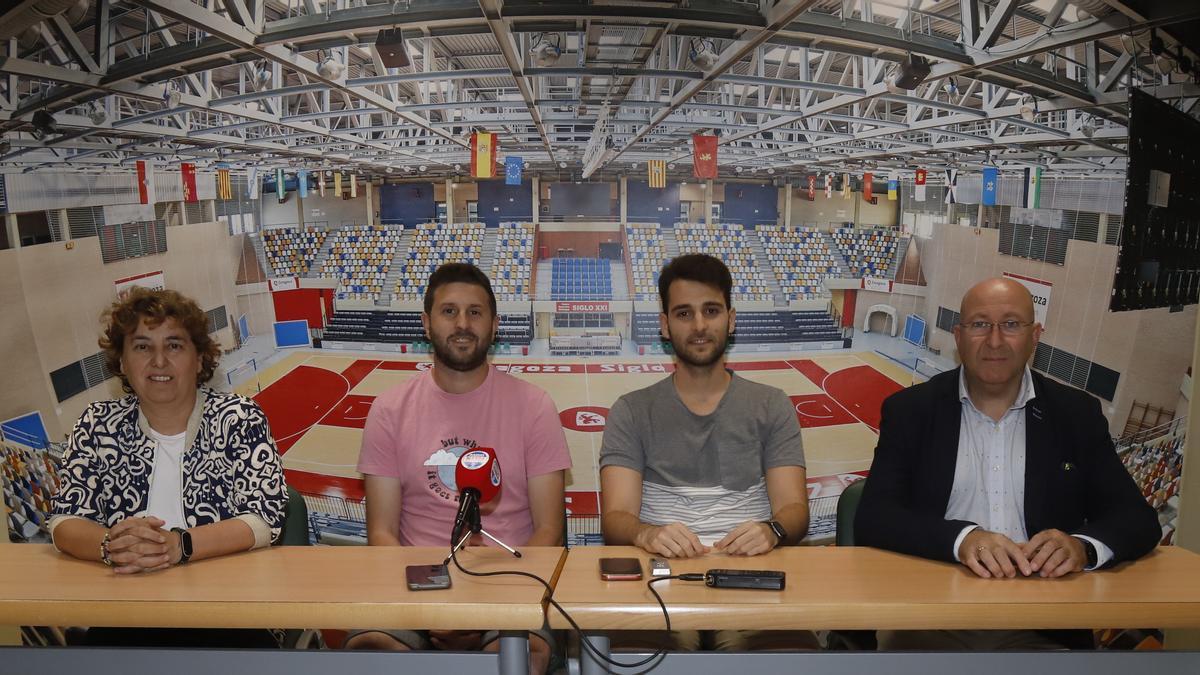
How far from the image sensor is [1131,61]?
2.75 metres

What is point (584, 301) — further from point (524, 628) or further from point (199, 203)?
point (524, 628)

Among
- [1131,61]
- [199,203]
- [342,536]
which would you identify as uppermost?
[1131,61]

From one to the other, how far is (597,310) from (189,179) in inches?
79.2

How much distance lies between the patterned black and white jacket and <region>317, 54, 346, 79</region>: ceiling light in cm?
125

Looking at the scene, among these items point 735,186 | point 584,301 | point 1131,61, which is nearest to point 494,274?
point 584,301

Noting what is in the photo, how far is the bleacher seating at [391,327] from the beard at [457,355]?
89 cm

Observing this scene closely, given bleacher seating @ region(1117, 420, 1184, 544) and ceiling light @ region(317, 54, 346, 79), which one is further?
→ bleacher seating @ region(1117, 420, 1184, 544)

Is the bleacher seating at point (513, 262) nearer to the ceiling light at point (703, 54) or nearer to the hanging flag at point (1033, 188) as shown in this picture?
the ceiling light at point (703, 54)

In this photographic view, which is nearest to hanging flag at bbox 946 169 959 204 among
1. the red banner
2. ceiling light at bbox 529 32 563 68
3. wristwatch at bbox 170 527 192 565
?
the red banner

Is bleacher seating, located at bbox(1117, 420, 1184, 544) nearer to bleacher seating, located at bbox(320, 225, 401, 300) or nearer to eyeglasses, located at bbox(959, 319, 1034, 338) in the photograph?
eyeglasses, located at bbox(959, 319, 1034, 338)

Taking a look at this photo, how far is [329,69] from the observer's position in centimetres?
251

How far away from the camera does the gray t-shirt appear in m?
2.25

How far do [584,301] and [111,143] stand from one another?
7.26ft

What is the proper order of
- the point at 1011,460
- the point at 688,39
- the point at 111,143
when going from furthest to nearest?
1. the point at 111,143
2. the point at 688,39
3. the point at 1011,460
